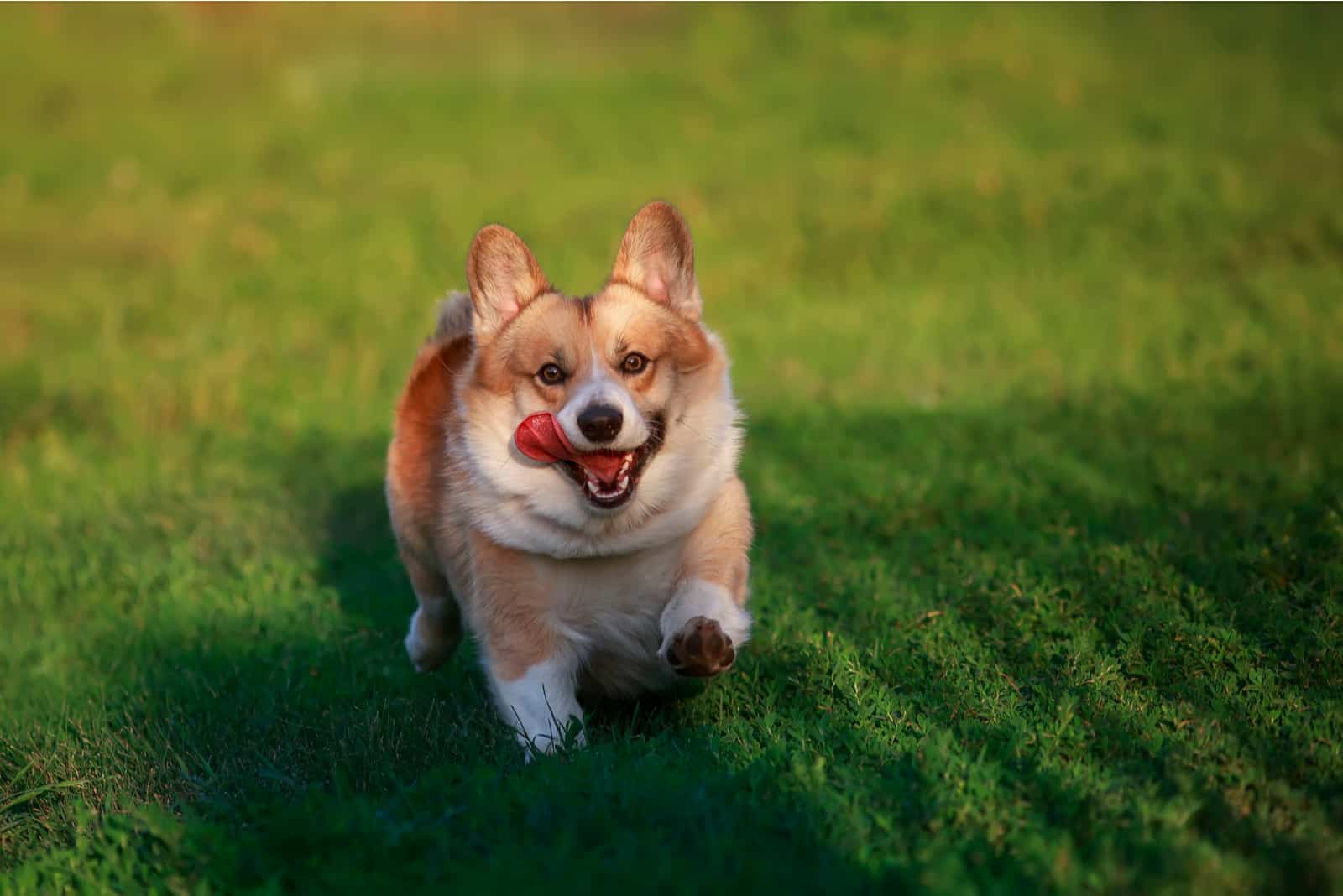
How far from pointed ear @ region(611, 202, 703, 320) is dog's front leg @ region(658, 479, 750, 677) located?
672 mm

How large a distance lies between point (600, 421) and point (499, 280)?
915mm

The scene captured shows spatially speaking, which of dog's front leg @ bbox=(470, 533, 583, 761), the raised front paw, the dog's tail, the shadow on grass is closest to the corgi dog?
dog's front leg @ bbox=(470, 533, 583, 761)

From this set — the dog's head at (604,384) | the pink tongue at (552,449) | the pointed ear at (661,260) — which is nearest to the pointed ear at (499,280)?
the dog's head at (604,384)

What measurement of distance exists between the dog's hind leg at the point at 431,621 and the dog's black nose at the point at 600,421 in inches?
58.4

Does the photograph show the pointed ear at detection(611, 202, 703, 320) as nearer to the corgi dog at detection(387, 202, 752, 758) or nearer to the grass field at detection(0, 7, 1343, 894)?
the corgi dog at detection(387, 202, 752, 758)

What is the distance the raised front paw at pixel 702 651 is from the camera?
381 cm

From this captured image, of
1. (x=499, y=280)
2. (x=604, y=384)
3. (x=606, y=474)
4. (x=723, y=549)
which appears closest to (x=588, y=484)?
(x=606, y=474)

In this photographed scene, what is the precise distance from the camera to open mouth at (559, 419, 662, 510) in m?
4.14

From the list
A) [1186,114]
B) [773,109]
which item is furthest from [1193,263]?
[773,109]

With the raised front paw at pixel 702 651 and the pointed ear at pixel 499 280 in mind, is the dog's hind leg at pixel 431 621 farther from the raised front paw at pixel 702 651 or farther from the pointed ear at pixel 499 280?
the raised front paw at pixel 702 651

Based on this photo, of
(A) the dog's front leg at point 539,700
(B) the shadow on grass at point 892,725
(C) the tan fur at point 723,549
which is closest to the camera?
(B) the shadow on grass at point 892,725

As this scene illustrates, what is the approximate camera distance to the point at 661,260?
4.63 meters

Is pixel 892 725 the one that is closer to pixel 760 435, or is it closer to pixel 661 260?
pixel 661 260

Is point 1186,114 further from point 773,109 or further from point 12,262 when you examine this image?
point 12,262
